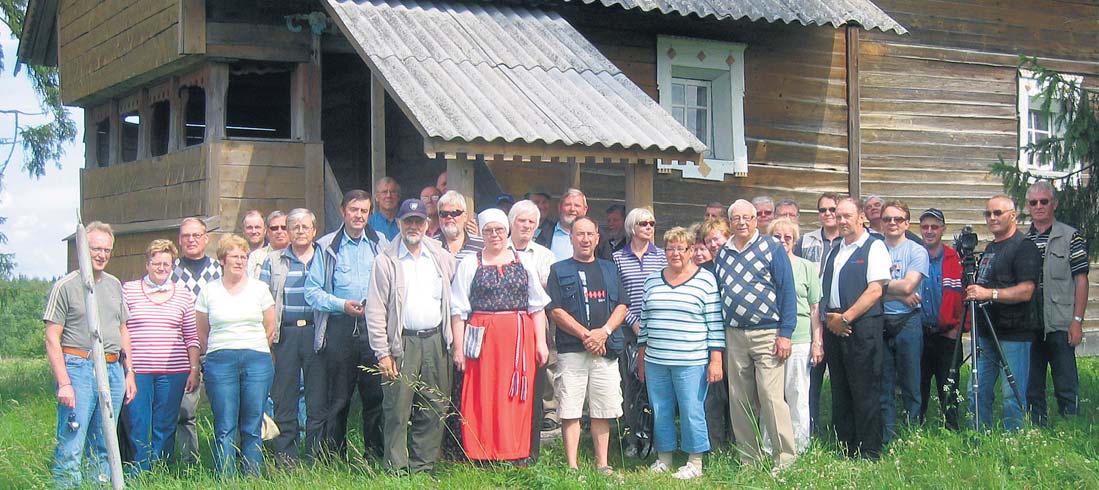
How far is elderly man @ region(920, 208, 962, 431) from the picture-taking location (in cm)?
786

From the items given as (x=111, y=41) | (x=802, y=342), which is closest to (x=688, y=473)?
(x=802, y=342)

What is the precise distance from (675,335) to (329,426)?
2.20 m

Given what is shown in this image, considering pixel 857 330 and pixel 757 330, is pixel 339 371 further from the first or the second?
pixel 857 330

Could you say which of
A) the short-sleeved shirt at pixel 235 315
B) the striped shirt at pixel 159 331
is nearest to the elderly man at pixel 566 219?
the short-sleeved shirt at pixel 235 315

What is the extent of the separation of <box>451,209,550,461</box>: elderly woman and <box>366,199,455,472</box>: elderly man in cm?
12

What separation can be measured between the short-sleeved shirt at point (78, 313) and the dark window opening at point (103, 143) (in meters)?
7.78

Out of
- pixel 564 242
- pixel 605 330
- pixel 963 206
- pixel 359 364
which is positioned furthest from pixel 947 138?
pixel 359 364

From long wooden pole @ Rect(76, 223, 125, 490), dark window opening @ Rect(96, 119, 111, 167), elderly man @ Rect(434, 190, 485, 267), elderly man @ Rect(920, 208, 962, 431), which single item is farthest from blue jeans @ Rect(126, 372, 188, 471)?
dark window opening @ Rect(96, 119, 111, 167)

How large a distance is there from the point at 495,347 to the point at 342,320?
3.22ft

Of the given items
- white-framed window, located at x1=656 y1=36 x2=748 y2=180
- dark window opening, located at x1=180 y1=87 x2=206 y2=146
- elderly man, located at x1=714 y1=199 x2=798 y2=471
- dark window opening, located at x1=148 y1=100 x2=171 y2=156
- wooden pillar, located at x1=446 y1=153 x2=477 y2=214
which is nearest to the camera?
elderly man, located at x1=714 y1=199 x2=798 y2=471

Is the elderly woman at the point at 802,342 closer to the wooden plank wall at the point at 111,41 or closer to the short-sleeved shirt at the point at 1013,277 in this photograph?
the short-sleeved shirt at the point at 1013,277

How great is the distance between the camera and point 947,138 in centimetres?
1301

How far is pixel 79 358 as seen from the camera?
20.9ft

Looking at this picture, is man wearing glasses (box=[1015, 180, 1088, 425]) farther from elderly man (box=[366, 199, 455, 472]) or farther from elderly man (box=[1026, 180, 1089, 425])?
elderly man (box=[366, 199, 455, 472])
